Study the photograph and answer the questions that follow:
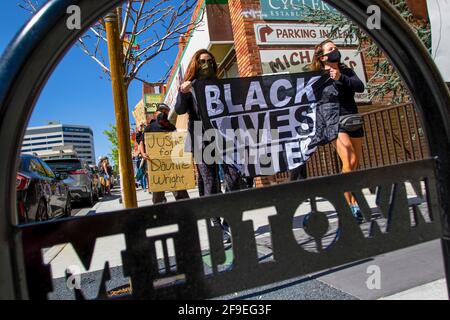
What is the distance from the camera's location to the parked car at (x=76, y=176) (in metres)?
12.4

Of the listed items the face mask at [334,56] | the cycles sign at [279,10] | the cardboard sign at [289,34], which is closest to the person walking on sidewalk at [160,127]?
the face mask at [334,56]

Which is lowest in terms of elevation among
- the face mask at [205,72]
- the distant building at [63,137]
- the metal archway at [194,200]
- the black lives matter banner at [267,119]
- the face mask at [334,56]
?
the metal archway at [194,200]

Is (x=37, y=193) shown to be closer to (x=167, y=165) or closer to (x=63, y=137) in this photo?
(x=167, y=165)

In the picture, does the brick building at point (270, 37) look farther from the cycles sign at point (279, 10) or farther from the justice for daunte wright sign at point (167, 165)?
the justice for daunte wright sign at point (167, 165)

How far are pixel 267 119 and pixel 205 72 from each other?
2.70 ft

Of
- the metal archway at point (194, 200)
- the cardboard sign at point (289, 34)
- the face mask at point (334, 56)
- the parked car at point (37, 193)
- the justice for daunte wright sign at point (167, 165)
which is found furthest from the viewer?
the cardboard sign at point (289, 34)

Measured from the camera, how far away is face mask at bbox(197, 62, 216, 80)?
372cm

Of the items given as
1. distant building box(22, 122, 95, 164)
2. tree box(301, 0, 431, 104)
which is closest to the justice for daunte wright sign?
tree box(301, 0, 431, 104)

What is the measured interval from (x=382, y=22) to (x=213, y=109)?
315cm

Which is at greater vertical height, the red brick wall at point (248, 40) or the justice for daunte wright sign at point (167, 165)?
the red brick wall at point (248, 40)

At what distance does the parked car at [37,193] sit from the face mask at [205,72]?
2.59 metres

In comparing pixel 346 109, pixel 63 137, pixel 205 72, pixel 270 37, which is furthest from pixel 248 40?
pixel 63 137
